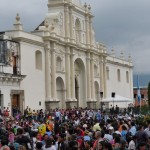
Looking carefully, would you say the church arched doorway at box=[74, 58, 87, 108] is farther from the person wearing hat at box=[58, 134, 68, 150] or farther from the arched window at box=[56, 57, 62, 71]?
the person wearing hat at box=[58, 134, 68, 150]

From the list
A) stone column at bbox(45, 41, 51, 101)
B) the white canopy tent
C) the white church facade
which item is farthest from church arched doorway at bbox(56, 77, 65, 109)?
the white canopy tent

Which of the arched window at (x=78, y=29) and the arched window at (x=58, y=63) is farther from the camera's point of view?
the arched window at (x=78, y=29)

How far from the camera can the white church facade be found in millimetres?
44000

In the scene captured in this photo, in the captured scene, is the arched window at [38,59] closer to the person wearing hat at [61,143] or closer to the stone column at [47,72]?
the stone column at [47,72]

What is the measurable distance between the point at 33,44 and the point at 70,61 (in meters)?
8.36

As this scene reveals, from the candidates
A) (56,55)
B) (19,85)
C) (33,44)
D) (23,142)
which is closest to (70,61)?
(56,55)

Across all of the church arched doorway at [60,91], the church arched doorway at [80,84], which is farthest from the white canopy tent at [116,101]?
the church arched doorway at [60,91]

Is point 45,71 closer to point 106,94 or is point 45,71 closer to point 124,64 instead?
point 106,94

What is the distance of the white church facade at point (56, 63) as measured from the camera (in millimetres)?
44000

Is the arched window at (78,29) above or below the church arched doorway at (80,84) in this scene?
above

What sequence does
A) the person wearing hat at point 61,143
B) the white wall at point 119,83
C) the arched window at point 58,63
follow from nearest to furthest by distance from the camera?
the person wearing hat at point 61,143 → the arched window at point 58,63 → the white wall at point 119,83

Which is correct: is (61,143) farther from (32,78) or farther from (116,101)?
(116,101)

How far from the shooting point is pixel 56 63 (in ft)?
172

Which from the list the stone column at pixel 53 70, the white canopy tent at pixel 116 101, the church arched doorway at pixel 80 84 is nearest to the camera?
the white canopy tent at pixel 116 101
